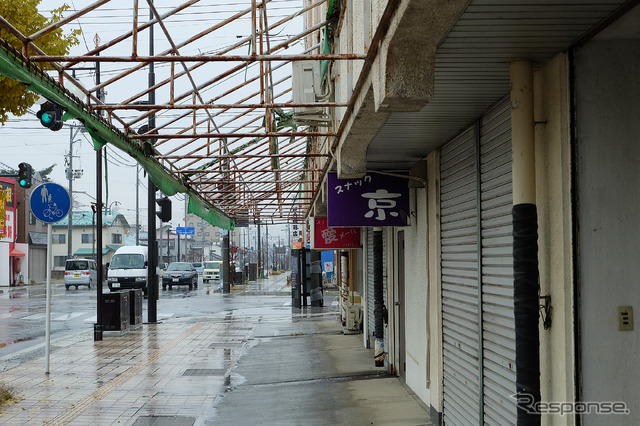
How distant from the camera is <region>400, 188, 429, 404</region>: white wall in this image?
8555mm

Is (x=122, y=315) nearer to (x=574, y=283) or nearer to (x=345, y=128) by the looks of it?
(x=345, y=128)

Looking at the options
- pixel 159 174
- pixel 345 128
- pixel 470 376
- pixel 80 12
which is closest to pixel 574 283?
pixel 470 376

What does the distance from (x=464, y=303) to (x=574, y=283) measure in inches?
107

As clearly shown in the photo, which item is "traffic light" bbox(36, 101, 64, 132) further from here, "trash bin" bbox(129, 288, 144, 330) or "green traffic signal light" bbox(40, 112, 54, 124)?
"trash bin" bbox(129, 288, 144, 330)

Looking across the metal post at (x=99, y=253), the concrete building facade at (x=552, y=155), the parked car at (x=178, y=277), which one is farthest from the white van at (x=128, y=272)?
the concrete building facade at (x=552, y=155)

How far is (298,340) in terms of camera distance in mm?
15977

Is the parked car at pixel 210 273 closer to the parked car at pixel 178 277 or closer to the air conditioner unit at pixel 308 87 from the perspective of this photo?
the parked car at pixel 178 277

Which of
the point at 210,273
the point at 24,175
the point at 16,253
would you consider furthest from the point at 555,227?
the point at 16,253

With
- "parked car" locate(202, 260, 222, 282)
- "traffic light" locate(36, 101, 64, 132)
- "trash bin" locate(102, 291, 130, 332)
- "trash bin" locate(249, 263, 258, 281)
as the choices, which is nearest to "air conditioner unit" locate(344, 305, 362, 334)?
"trash bin" locate(102, 291, 130, 332)

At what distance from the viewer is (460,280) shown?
22.5 feet

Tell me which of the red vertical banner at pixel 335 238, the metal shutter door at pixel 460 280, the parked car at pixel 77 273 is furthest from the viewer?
the parked car at pixel 77 273

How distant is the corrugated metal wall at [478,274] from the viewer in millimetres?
5395

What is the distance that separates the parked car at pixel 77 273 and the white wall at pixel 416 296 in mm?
37952

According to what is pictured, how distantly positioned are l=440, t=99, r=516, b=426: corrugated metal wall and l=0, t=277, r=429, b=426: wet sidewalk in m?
1.65
